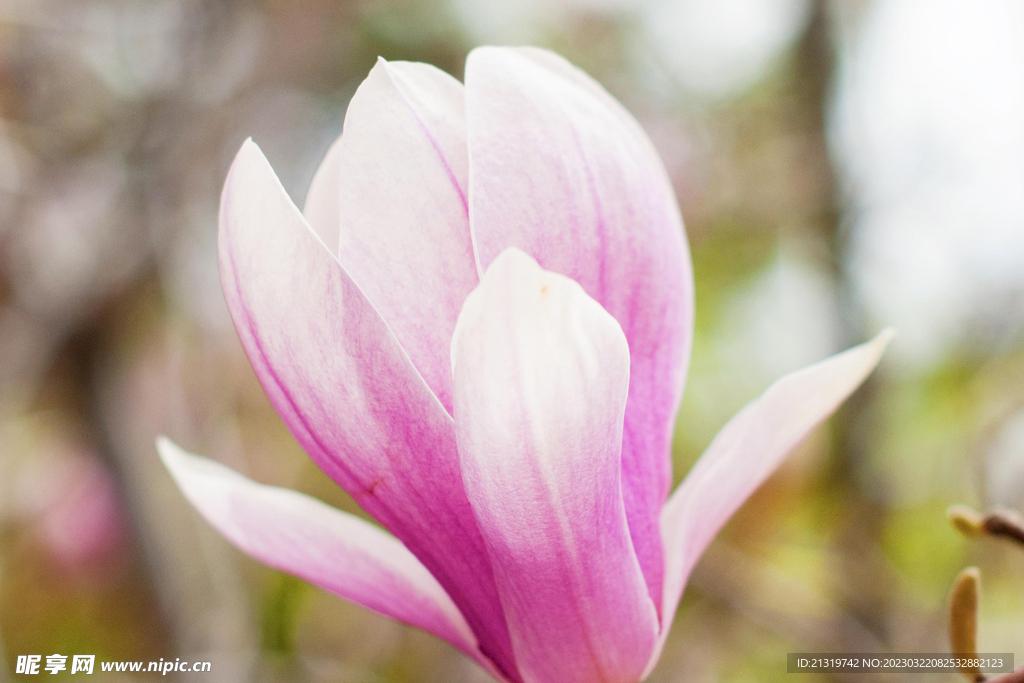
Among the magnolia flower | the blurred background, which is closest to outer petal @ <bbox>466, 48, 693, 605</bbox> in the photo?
the magnolia flower

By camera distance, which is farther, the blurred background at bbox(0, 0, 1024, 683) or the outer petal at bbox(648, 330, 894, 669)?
the blurred background at bbox(0, 0, 1024, 683)

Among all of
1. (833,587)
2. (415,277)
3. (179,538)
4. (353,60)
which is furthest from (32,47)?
(833,587)

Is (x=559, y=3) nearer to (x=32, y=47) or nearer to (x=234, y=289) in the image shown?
(x=32, y=47)

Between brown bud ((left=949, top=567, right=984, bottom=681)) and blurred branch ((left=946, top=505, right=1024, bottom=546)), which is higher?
blurred branch ((left=946, top=505, right=1024, bottom=546))

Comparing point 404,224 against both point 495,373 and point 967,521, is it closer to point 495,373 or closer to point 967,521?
point 495,373

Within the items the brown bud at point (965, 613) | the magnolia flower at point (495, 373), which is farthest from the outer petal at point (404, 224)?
the brown bud at point (965, 613)

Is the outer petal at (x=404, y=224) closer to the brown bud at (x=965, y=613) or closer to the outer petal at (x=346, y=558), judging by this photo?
the outer petal at (x=346, y=558)

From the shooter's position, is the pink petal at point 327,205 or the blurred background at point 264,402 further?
the blurred background at point 264,402

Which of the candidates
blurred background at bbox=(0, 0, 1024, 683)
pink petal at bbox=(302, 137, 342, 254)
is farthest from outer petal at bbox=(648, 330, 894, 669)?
blurred background at bbox=(0, 0, 1024, 683)

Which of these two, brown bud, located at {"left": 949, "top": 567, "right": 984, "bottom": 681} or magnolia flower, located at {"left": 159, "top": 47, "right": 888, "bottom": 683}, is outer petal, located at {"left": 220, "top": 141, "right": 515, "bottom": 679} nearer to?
magnolia flower, located at {"left": 159, "top": 47, "right": 888, "bottom": 683}
